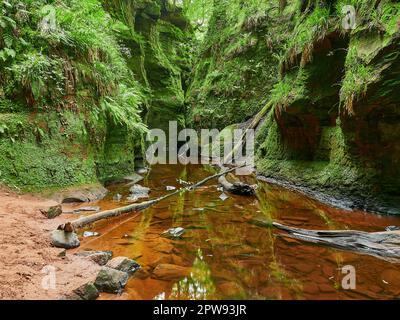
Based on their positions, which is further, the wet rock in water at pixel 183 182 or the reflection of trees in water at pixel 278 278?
the wet rock in water at pixel 183 182

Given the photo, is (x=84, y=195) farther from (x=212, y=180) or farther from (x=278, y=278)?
(x=278, y=278)

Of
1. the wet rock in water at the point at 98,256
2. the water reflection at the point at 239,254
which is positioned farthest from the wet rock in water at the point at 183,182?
the wet rock in water at the point at 98,256

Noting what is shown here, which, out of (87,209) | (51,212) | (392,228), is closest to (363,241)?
(392,228)

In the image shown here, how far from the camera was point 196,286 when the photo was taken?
2.91 m

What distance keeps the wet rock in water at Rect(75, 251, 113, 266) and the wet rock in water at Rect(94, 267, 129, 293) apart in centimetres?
51

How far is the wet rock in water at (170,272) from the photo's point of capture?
3117 millimetres

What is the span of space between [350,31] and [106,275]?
6482 millimetres

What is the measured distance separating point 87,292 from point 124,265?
580 mm

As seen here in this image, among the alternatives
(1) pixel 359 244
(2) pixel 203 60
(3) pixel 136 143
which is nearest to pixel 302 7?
(3) pixel 136 143

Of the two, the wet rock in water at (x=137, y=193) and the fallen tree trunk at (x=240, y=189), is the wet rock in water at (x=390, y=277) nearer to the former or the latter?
the fallen tree trunk at (x=240, y=189)

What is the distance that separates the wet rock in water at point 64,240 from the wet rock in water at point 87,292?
129 cm

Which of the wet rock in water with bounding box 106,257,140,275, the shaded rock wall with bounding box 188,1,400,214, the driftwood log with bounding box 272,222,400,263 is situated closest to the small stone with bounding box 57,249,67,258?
the wet rock in water with bounding box 106,257,140,275

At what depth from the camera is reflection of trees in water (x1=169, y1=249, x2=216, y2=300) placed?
2760 mm

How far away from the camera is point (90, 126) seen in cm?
738
